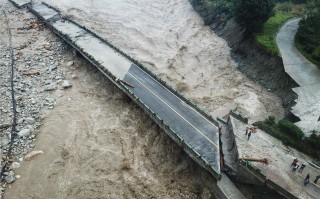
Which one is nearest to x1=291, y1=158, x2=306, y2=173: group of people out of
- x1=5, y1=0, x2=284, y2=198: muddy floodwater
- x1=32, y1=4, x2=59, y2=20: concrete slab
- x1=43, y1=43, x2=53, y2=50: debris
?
x1=5, y1=0, x2=284, y2=198: muddy floodwater

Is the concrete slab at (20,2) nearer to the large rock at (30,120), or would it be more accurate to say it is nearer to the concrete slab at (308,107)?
the large rock at (30,120)

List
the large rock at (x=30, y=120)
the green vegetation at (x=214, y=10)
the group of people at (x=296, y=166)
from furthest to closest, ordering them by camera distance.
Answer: the green vegetation at (x=214, y=10) → the large rock at (x=30, y=120) → the group of people at (x=296, y=166)

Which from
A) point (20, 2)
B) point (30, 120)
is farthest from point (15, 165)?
point (20, 2)

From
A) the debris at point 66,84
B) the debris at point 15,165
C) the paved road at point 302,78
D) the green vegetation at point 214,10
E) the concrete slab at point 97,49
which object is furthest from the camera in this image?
the green vegetation at point 214,10

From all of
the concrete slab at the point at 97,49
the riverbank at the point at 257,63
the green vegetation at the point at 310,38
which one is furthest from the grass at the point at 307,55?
the concrete slab at the point at 97,49

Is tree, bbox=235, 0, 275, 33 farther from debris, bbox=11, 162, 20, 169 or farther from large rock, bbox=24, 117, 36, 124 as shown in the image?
debris, bbox=11, 162, 20, 169

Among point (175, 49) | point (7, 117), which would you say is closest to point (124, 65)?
point (175, 49)
